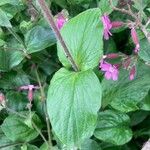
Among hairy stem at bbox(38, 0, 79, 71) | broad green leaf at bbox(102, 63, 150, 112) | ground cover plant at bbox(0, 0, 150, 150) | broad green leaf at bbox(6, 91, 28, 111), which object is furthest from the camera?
broad green leaf at bbox(6, 91, 28, 111)

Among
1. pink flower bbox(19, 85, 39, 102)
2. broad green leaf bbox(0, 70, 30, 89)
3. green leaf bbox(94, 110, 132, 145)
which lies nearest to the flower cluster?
green leaf bbox(94, 110, 132, 145)

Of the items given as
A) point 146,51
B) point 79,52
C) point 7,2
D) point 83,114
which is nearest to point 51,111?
point 83,114

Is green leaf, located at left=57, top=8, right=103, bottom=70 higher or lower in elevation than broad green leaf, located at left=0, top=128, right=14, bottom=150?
higher

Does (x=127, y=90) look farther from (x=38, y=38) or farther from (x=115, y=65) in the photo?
(x=38, y=38)

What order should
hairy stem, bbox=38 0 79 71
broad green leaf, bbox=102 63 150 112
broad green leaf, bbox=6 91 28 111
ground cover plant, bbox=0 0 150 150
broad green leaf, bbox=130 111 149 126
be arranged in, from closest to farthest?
hairy stem, bbox=38 0 79 71, ground cover plant, bbox=0 0 150 150, broad green leaf, bbox=102 63 150 112, broad green leaf, bbox=130 111 149 126, broad green leaf, bbox=6 91 28 111

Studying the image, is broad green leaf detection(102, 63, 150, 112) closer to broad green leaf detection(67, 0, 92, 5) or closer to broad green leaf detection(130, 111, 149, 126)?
broad green leaf detection(130, 111, 149, 126)

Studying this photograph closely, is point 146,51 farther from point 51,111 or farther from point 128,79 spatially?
point 51,111

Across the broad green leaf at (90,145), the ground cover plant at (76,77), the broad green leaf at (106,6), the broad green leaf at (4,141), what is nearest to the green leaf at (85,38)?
the ground cover plant at (76,77)

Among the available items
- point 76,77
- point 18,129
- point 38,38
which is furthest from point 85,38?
point 18,129
